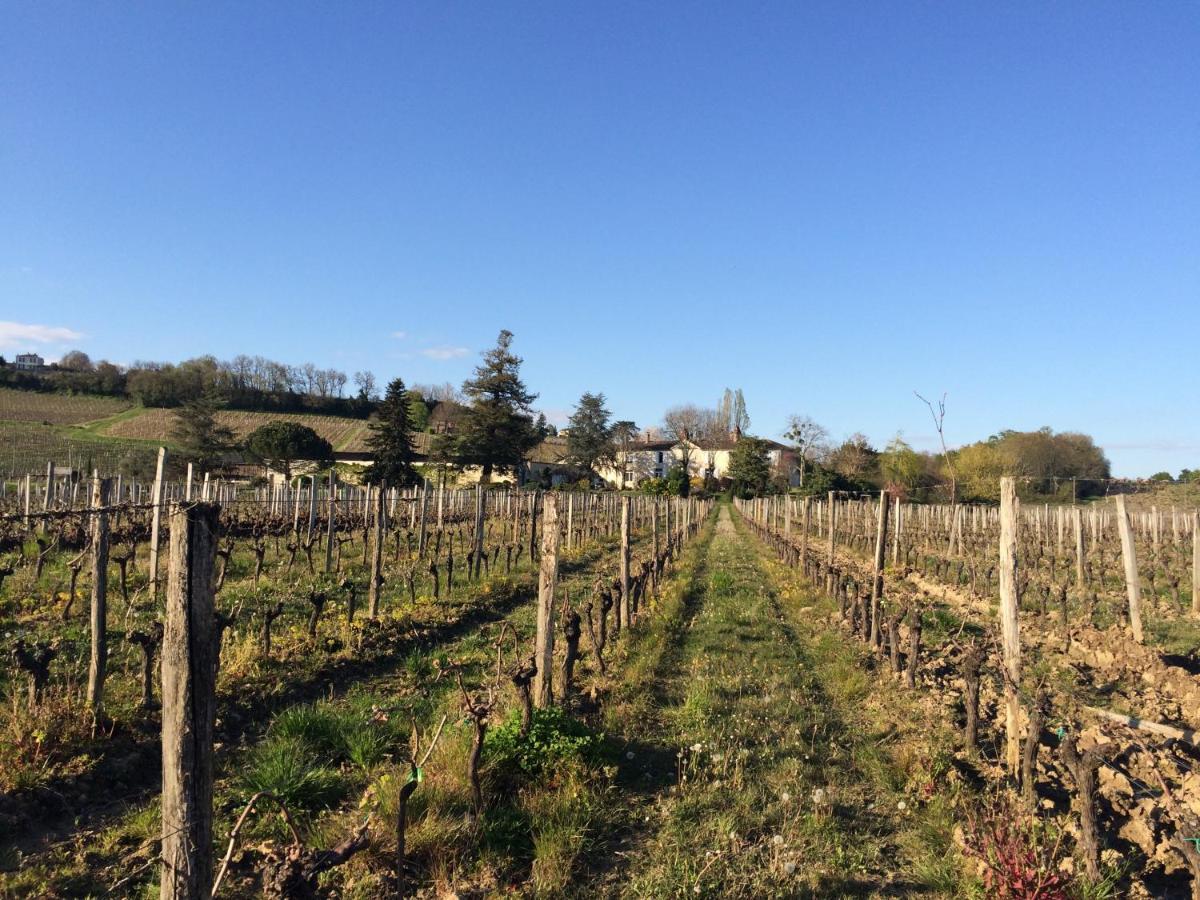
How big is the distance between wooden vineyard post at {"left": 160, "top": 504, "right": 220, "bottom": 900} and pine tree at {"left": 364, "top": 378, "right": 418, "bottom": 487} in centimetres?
4969

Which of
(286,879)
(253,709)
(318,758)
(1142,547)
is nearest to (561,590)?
(253,709)

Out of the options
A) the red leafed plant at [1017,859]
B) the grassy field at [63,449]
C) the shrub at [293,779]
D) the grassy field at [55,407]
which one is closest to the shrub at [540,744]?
the shrub at [293,779]

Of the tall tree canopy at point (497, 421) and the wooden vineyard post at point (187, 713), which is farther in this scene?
the tall tree canopy at point (497, 421)

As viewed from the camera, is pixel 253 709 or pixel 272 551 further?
pixel 272 551

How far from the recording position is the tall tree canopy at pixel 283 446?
175 ft

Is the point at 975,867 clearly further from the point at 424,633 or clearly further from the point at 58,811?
the point at 424,633

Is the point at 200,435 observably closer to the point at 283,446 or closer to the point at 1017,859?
the point at 283,446

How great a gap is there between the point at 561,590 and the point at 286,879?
36.9 ft

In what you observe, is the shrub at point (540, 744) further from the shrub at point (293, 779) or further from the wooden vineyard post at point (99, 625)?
the wooden vineyard post at point (99, 625)

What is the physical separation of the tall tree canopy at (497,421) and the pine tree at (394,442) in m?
4.65

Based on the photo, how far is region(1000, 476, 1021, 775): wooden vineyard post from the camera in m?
5.49

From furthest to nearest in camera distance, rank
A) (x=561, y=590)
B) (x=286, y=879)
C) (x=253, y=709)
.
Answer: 1. (x=561, y=590)
2. (x=253, y=709)
3. (x=286, y=879)

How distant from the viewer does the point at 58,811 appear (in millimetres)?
4648

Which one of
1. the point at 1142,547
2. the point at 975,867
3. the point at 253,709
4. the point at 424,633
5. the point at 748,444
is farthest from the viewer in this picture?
the point at 748,444
